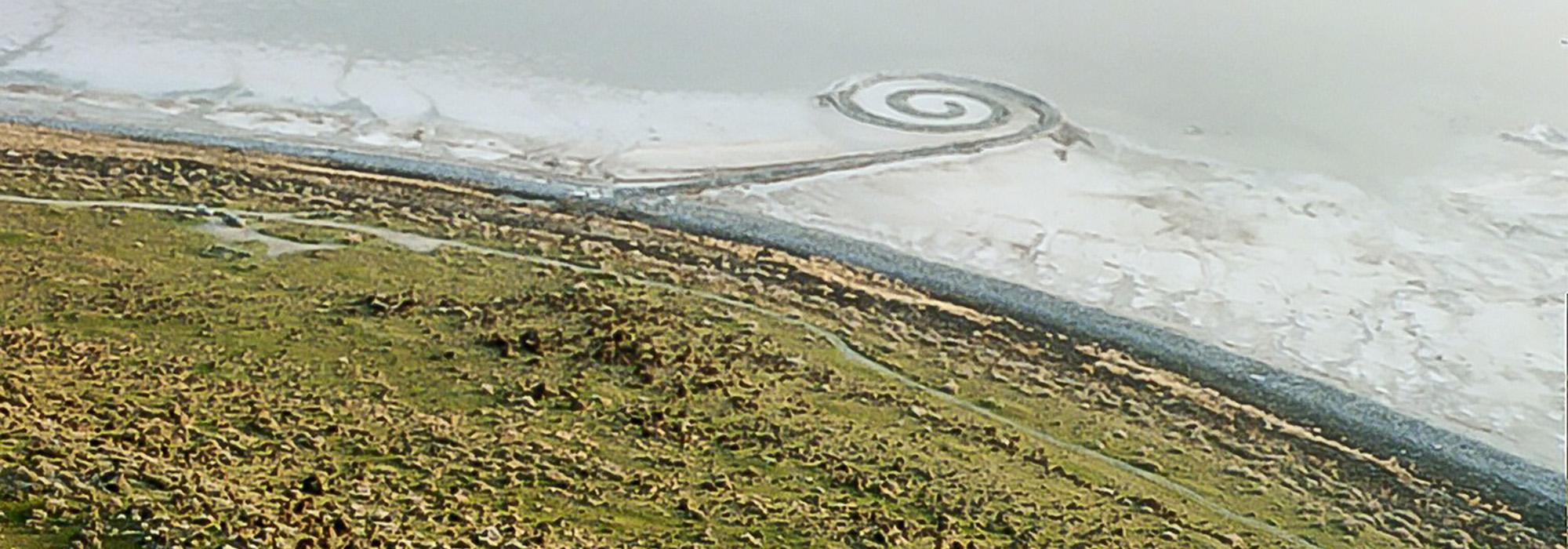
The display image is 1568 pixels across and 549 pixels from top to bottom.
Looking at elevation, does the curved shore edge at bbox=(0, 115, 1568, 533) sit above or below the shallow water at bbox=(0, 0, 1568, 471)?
below

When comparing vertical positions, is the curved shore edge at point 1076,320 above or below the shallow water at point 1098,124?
below

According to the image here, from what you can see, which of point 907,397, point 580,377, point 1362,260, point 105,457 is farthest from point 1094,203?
point 105,457

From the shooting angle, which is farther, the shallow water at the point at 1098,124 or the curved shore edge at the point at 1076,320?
the shallow water at the point at 1098,124

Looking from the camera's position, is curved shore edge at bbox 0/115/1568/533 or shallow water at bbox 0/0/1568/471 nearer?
curved shore edge at bbox 0/115/1568/533
